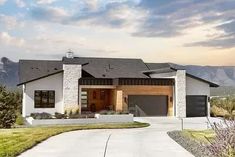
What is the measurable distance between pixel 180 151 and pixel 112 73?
26.7 metres

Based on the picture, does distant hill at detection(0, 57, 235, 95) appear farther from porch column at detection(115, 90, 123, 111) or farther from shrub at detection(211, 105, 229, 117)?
porch column at detection(115, 90, 123, 111)

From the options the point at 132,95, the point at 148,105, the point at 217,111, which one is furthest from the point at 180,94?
the point at 217,111

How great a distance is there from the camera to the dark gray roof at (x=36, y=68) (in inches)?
1689

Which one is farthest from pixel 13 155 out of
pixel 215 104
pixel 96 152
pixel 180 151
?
pixel 215 104

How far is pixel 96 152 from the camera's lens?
16406 millimetres

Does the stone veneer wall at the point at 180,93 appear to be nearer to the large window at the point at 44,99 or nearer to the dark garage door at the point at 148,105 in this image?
the dark garage door at the point at 148,105

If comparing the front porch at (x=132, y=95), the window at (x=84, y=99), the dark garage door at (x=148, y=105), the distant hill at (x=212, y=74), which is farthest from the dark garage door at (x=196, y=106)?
the distant hill at (x=212, y=74)

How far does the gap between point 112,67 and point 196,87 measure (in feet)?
29.5

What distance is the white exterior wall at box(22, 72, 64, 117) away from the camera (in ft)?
127

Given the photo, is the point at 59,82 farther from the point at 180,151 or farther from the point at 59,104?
the point at 180,151

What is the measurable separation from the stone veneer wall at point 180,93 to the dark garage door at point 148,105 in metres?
1.61

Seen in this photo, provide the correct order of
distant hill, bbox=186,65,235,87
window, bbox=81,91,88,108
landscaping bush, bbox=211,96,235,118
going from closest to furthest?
landscaping bush, bbox=211,96,235,118 < window, bbox=81,91,88,108 < distant hill, bbox=186,65,235,87

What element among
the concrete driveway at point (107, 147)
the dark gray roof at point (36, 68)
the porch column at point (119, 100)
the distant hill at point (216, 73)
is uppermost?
the distant hill at point (216, 73)

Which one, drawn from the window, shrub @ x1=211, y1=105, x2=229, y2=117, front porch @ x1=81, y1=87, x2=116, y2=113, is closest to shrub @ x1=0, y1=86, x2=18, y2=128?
the window
